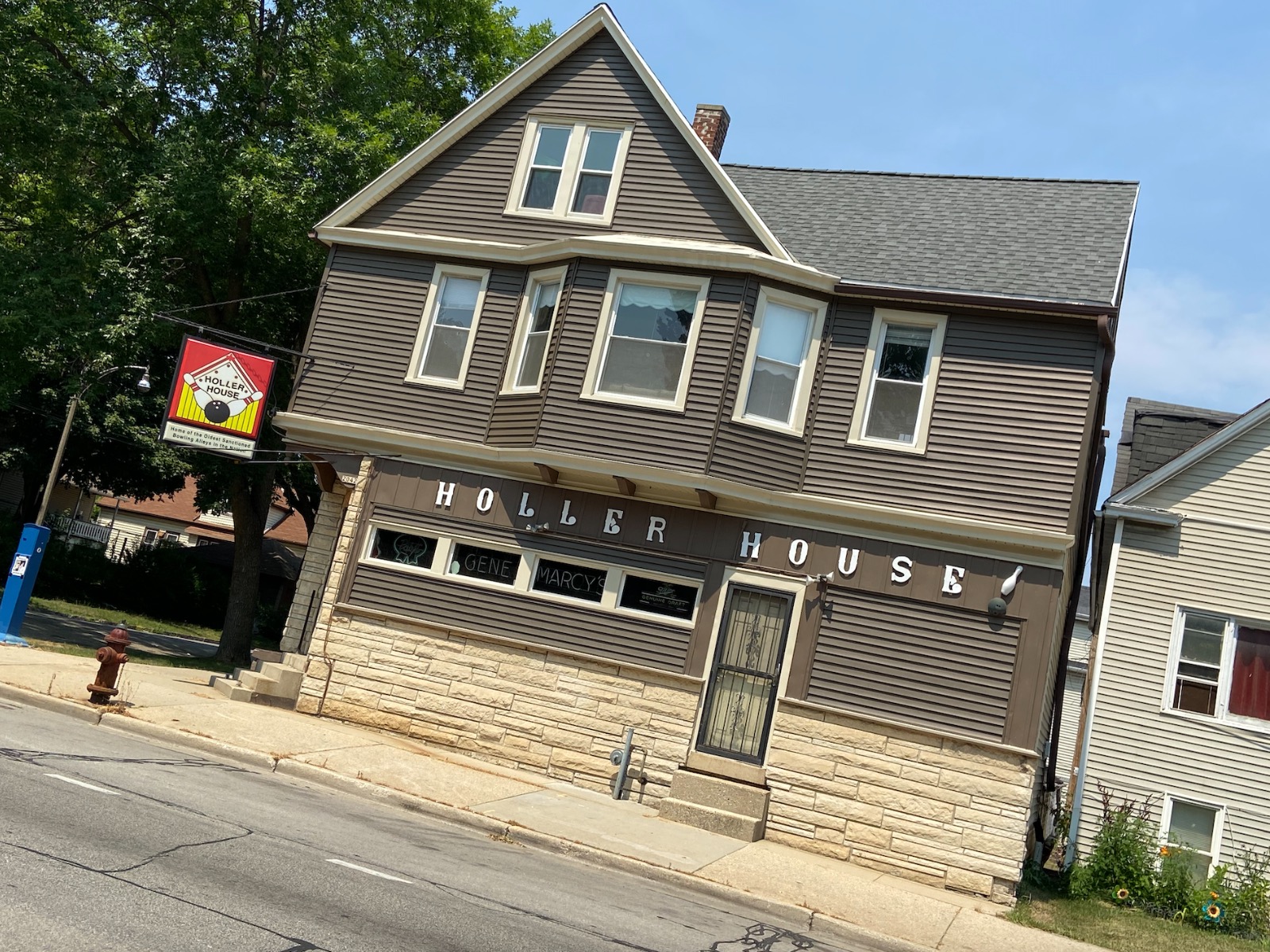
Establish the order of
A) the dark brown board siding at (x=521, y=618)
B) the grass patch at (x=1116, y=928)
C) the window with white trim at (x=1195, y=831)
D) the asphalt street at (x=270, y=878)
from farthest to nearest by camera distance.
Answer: the window with white trim at (x=1195, y=831) → the dark brown board siding at (x=521, y=618) → the grass patch at (x=1116, y=928) → the asphalt street at (x=270, y=878)

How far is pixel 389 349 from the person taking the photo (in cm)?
1590

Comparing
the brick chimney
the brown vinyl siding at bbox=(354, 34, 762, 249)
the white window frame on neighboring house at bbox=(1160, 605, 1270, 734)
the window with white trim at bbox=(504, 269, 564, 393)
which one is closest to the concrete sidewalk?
the window with white trim at bbox=(504, 269, 564, 393)

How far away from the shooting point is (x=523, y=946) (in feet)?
21.8

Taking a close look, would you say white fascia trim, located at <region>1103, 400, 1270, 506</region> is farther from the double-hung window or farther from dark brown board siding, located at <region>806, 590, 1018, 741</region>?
the double-hung window

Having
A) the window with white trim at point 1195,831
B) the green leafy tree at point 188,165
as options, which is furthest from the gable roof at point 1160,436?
the green leafy tree at point 188,165

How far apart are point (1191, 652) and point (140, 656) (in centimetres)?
1946

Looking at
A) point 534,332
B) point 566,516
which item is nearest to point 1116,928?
point 566,516

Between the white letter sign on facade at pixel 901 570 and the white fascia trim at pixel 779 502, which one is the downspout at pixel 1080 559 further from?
the white letter sign on facade at pixel 901 570

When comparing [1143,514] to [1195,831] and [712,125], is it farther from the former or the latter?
[712,125]

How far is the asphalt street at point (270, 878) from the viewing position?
6020mm

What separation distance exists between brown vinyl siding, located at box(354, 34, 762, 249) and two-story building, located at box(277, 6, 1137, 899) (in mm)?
50

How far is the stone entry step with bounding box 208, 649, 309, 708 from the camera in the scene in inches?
592

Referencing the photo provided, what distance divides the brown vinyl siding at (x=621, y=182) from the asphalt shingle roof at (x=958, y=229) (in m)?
1.52

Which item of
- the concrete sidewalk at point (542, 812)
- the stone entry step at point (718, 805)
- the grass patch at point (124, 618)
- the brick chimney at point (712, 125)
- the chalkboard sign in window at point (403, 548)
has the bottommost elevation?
the grass patch at point (124, 618)
